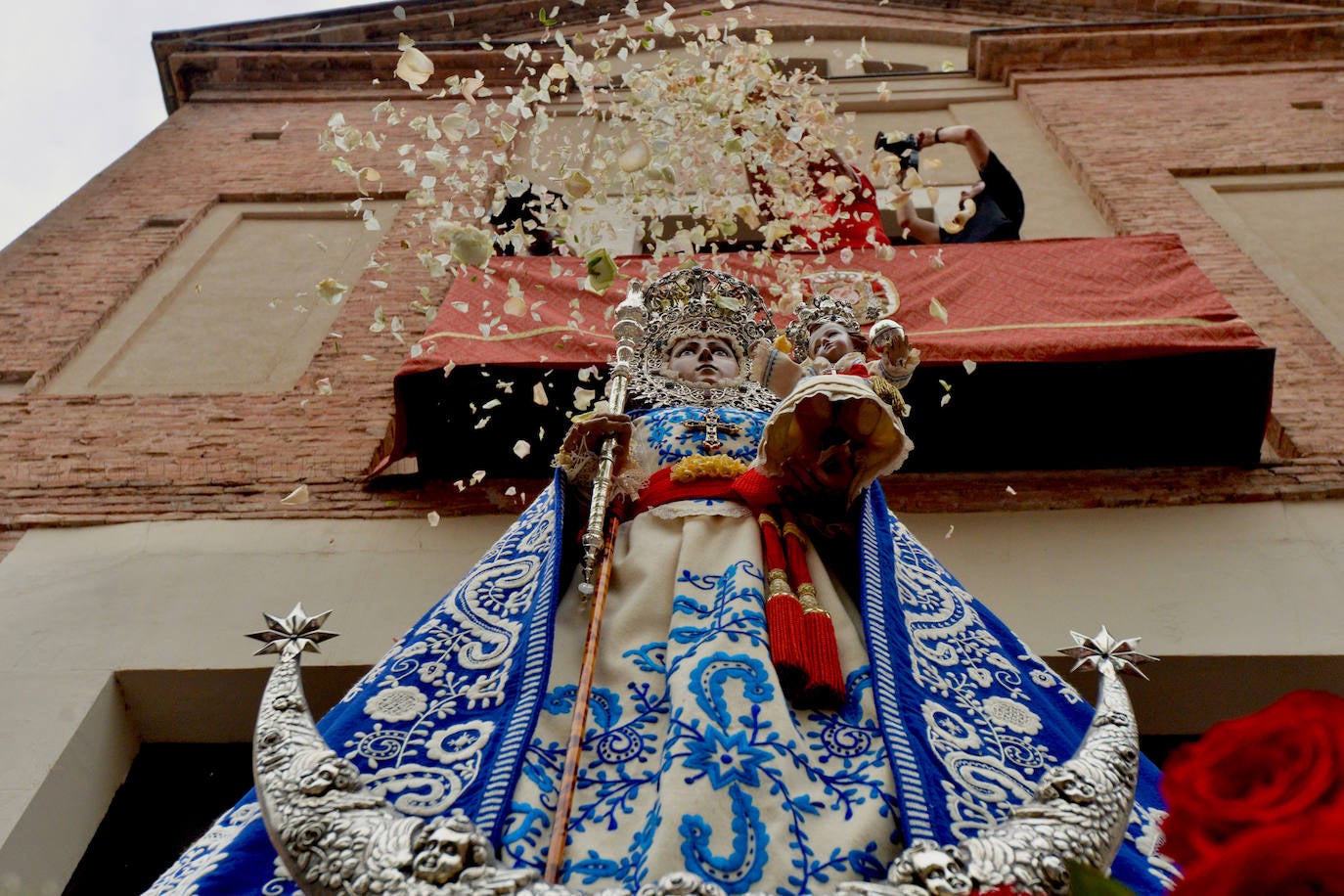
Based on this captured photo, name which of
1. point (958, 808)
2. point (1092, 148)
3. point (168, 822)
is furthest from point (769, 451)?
point (1092, 148)

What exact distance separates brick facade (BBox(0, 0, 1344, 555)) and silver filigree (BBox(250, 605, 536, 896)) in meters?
2.62

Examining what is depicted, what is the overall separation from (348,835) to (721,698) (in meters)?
0.73

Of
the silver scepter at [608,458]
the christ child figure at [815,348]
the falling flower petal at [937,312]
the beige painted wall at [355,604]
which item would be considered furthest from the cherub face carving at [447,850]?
the falling flower petal at [937,312]

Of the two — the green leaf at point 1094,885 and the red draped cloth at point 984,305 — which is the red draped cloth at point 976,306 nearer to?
the red draped cloth at point 984,305

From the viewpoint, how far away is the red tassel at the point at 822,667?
2348 millimetres

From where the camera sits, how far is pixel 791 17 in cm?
1131

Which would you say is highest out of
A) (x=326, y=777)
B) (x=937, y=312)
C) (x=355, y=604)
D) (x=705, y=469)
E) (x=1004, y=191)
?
(x=1004, y=191)

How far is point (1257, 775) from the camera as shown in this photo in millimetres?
1036

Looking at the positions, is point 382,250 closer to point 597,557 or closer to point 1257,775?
point 597,557

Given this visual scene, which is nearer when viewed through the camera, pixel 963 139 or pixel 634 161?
pixel 634 161

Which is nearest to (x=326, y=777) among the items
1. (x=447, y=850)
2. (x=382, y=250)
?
(x=447, y=850)

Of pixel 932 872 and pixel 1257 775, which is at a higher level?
pixel 1257 775

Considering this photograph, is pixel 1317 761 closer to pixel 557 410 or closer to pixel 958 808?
pixel 958 808

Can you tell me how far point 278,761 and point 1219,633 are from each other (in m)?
3.23
